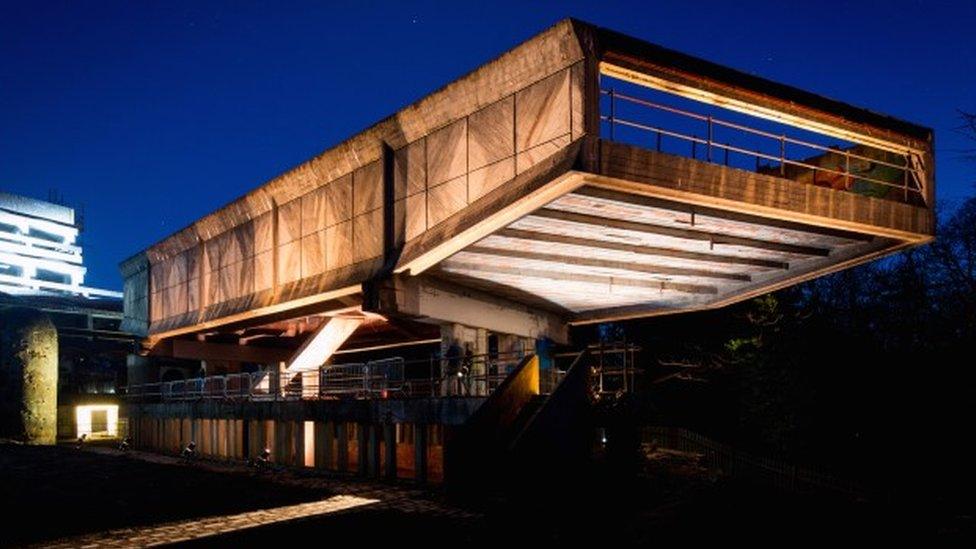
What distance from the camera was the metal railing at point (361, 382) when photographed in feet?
70.6

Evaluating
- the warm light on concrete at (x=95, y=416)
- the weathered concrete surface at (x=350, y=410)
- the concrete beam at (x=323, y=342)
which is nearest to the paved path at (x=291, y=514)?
the weathered concrete surface at (x=350, y=410)

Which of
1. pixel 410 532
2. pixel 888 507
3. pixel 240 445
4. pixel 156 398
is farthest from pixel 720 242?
pixel 156 398

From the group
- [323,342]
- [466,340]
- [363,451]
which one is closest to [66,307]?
[323,342]

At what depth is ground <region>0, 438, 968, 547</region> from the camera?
12.1 meters

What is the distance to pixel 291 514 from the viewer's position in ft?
48.1

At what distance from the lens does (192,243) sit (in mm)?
36281

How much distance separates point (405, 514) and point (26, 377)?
2963cm

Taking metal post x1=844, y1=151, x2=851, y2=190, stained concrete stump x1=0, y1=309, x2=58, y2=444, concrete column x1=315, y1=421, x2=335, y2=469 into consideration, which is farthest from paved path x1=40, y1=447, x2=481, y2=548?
stained concrete stump x1=0, y1=309, x2=58, y2=444

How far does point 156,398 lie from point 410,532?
32.8 m

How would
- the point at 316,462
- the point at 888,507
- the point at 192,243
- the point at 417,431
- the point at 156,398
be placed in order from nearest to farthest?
1. the point at 888,507
2. the point at 417,431
3. the point at 316,462
4. the point at 192,243
5. the point at 156,398

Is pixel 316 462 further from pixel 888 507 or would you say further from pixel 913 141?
pixel 913 141

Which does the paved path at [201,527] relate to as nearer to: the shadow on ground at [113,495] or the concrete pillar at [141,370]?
the shadow on ground at [113,495]

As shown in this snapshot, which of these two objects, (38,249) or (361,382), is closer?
(361,382)

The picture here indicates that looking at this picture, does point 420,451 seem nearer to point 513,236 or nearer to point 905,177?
point 513,236
